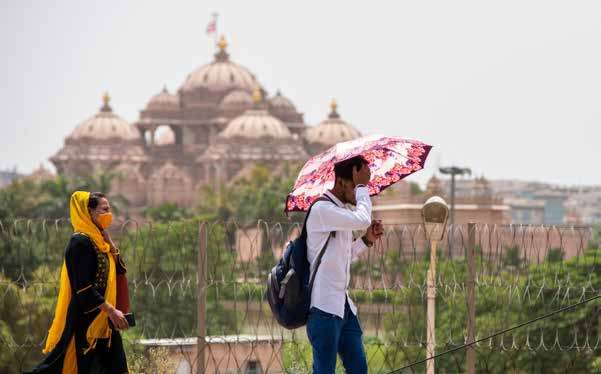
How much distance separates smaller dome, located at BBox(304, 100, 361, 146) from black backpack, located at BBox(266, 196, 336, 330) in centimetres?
10374

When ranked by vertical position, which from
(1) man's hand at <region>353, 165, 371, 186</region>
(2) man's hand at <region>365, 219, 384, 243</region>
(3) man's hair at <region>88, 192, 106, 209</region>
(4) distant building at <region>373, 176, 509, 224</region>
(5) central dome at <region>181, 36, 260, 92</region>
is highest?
(5) central dome at <region>181, 36, 260, 92</region>

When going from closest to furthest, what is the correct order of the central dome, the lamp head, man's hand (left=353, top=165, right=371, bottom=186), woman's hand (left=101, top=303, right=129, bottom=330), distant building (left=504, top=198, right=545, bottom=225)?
man's hand (left=353, top=165, right=371, bottom=186), woman's hand (left=101, top=303, right=129, bottom=330), the lamp head, the central dome, distant building (left=504, top=198, right=545, bottom=225)

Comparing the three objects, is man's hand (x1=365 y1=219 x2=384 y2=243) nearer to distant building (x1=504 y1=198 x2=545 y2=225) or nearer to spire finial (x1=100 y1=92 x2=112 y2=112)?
spire finial (x1=100 y1=92 x2=112 y2=112)

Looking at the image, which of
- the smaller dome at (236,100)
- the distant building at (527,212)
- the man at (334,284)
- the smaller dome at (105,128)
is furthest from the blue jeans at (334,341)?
the distant building at (527,212)

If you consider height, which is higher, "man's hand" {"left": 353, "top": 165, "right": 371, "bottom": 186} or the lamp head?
"man's hand" {"left": 353, "top": 165, "right": 371, "bottom": 186}

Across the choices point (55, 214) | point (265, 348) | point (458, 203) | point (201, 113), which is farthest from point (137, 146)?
point (265, 348)

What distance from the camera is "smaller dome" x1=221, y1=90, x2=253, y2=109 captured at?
113250mm

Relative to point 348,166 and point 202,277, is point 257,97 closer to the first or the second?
point 202,277

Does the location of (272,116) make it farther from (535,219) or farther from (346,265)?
(346,265)

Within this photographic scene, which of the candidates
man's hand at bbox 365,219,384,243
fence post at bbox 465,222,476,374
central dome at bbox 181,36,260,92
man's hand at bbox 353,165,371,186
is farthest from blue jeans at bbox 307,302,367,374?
central dome at bbox 181,36,260,92

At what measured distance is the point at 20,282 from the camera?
30.8ft

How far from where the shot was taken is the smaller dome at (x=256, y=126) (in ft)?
349

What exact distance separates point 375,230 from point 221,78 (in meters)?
108

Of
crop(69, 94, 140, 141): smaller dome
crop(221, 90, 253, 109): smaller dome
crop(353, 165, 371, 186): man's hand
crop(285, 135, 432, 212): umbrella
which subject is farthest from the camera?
crop(221, 90, 253, 109): smaller dome
